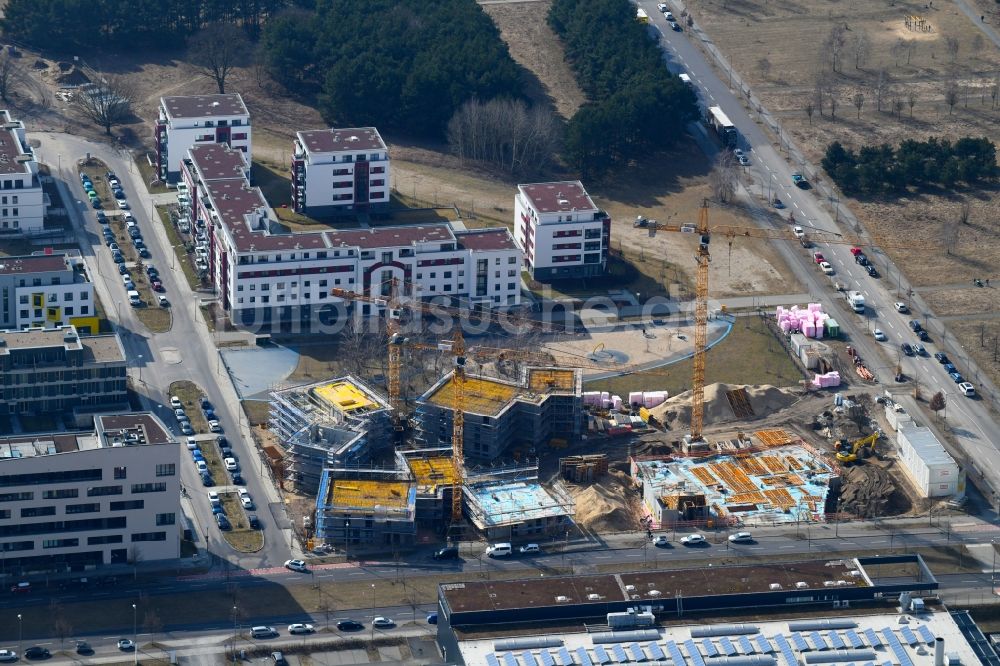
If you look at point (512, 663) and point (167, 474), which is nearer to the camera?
point (512, 663)

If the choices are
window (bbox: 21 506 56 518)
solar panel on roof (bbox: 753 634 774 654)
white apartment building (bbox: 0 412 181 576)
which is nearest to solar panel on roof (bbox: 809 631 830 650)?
solar panel on roof (bbox: 753 634 774 654)

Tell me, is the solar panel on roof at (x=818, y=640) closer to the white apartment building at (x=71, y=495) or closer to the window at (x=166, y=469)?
the white apartment building at (x=71, y=495)

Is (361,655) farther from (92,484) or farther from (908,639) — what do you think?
(908,639)

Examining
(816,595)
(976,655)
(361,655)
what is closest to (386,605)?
(361,655)

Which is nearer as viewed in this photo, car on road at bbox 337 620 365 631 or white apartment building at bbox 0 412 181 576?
car on road at bbox 337 620 365 631

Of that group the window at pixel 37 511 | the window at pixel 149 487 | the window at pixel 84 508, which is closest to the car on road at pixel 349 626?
the window at pixel 149 487

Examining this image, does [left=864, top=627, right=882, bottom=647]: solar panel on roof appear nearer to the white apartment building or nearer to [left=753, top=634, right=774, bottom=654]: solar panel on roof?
[left=753, top=634, right=774, bottom=654]: solar panel on roof
